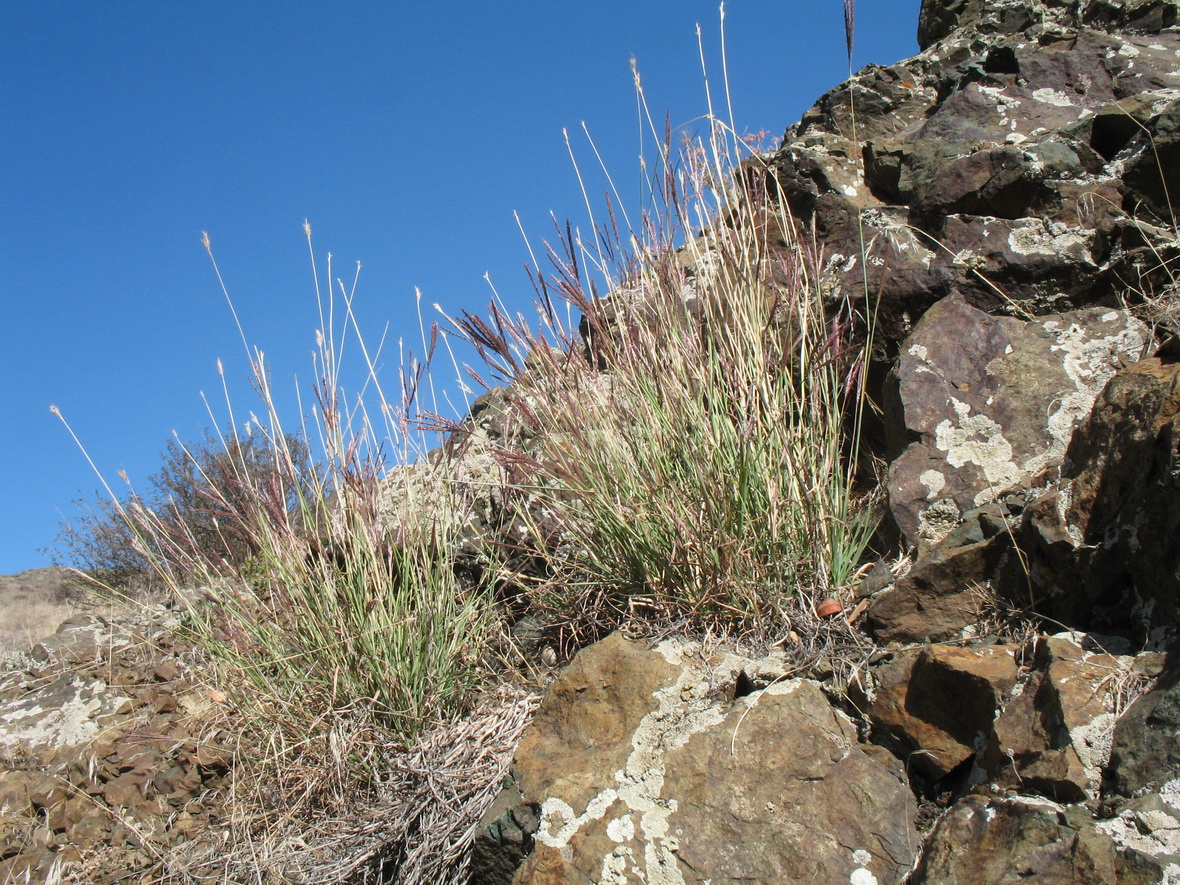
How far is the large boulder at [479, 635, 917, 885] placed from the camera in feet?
5.24

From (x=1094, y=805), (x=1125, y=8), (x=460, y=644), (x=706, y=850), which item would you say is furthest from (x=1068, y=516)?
(x=1125, y=8)

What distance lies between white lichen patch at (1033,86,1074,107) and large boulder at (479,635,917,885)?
7.69 ft

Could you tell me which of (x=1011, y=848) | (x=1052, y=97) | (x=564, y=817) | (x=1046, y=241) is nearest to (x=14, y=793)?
(x=564, y=817)

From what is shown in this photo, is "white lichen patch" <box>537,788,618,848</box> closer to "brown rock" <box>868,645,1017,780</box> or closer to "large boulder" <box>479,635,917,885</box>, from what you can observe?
"large boulder" <box>479,635,917,885</box>

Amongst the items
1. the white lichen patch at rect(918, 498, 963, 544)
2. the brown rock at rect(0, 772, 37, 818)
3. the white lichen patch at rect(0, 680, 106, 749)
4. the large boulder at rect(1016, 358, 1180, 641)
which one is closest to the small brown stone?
the white lichen patch at rect(0, 680, 106, 749)

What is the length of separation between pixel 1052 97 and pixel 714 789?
2.75 meters

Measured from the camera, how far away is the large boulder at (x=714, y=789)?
1.60 metres

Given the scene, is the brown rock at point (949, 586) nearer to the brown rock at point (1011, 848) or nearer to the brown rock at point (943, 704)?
the brown rock at point (943, 704)

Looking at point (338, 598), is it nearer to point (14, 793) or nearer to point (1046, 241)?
point (14, 793)

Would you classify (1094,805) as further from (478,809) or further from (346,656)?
(346,656)

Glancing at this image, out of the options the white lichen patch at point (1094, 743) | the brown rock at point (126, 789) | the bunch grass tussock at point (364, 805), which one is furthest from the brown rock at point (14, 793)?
the white lichen patch at point (1094, 743)

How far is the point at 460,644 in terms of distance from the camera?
2.73 metres

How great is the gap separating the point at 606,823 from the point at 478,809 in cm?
57

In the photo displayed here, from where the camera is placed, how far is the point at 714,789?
5.65ft
